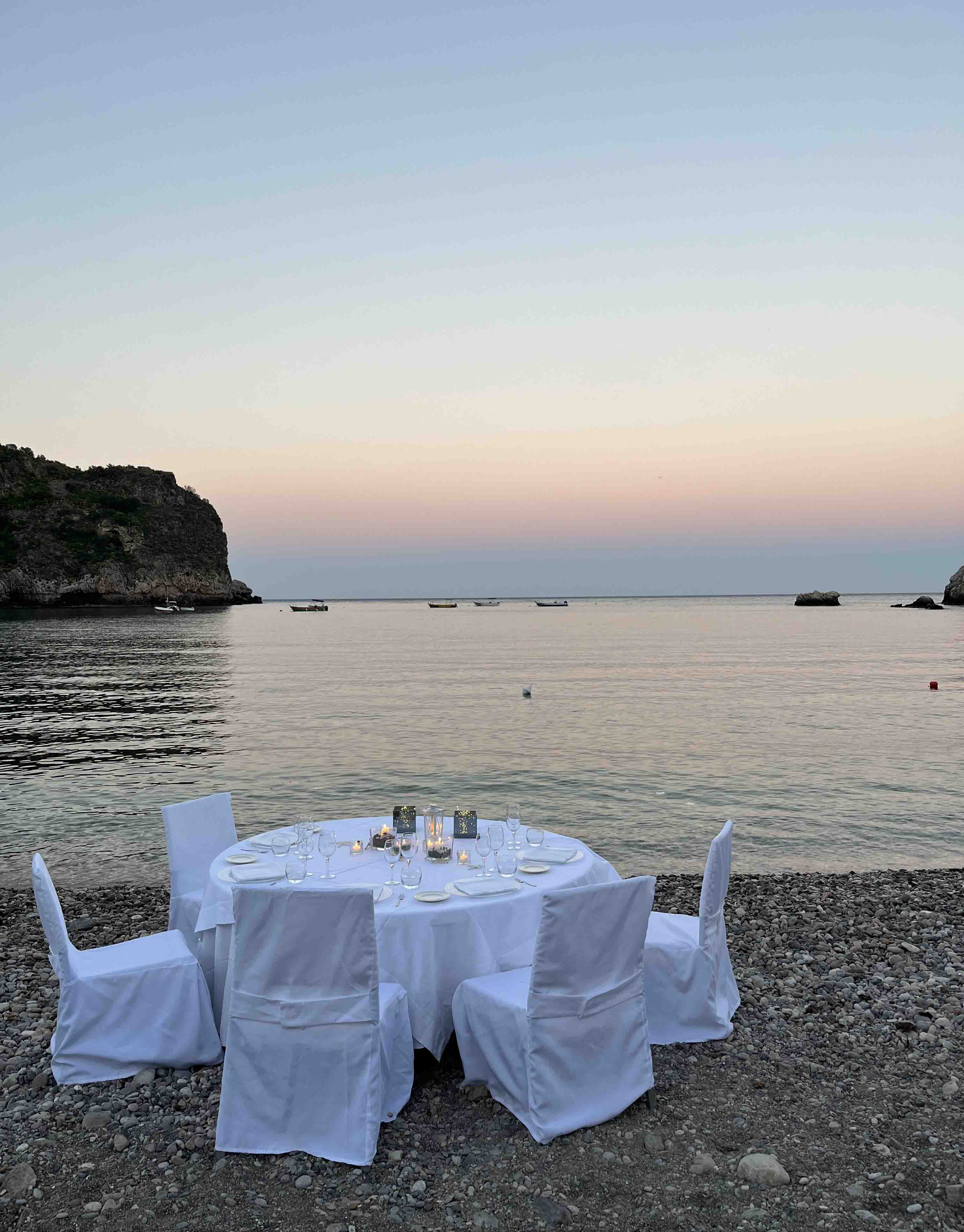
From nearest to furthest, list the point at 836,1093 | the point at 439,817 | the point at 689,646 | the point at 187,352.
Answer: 1. the point at 836,1093
2. the point at 439,817
3. the point at 187,352
4. the point at 689,646

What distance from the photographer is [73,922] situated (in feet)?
22.5

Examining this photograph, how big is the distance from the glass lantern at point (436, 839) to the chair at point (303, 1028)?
1.19 m

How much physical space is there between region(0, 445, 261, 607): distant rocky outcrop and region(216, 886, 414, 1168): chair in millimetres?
107210

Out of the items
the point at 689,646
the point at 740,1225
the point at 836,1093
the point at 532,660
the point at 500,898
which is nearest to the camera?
the point at 740,1225

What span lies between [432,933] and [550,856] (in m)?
1.02

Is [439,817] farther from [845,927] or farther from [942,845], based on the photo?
[942,845]

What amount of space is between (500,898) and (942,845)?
25.9 feet

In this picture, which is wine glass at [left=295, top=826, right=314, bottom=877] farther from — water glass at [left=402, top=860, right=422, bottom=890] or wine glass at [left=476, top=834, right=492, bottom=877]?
wine glass at [left=476, top=834, right=492, bottom=877]

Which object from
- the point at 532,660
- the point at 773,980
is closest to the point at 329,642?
the point at 532,660

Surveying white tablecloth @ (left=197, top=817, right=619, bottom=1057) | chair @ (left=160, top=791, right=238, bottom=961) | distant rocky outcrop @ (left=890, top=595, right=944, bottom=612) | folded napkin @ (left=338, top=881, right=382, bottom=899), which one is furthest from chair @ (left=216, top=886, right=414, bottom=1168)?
distant rocky outcrop @ (left=890, top=595, right=944, bottom=612)

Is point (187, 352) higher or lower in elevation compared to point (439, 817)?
higher

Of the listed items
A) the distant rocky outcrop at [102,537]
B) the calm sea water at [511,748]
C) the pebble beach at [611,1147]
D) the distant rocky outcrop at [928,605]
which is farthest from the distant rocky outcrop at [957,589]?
the pebble beach at [611,1147]

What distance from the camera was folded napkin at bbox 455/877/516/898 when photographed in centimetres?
421

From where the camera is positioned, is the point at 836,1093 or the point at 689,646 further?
the point at 689,646
